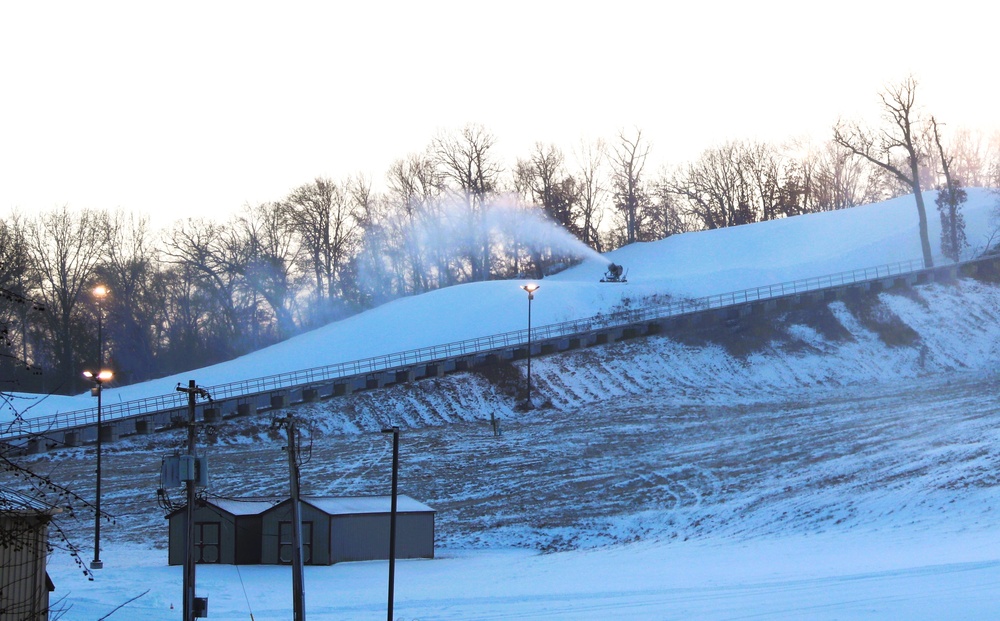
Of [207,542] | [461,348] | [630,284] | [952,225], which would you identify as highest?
[952,225]

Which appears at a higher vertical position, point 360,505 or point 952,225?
point 952,225

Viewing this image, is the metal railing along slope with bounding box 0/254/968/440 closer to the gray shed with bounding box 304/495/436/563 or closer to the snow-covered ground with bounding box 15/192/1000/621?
the snow-covered ground with bounding box 15/192/1000/621

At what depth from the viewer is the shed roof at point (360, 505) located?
35.3 m

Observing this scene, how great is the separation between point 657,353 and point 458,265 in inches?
1606

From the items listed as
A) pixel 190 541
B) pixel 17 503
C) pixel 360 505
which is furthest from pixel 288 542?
pixel 17 503

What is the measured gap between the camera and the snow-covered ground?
25406 millimetres

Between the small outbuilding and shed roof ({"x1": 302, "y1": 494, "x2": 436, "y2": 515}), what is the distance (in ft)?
0.11

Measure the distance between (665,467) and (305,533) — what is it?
1780cm

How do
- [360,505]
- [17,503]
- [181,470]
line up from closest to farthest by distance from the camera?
[17,503]
[181,470]
[360,505]

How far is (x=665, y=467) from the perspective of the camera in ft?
153

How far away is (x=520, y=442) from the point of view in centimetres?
5275

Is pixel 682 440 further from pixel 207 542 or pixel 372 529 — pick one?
pixel 207 542

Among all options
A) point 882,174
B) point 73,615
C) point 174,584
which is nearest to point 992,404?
point 174,584

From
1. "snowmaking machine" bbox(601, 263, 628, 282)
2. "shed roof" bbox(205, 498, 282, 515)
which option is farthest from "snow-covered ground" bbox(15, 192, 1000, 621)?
"snowmaking machine" bbox(601, 263, 628, 282)
